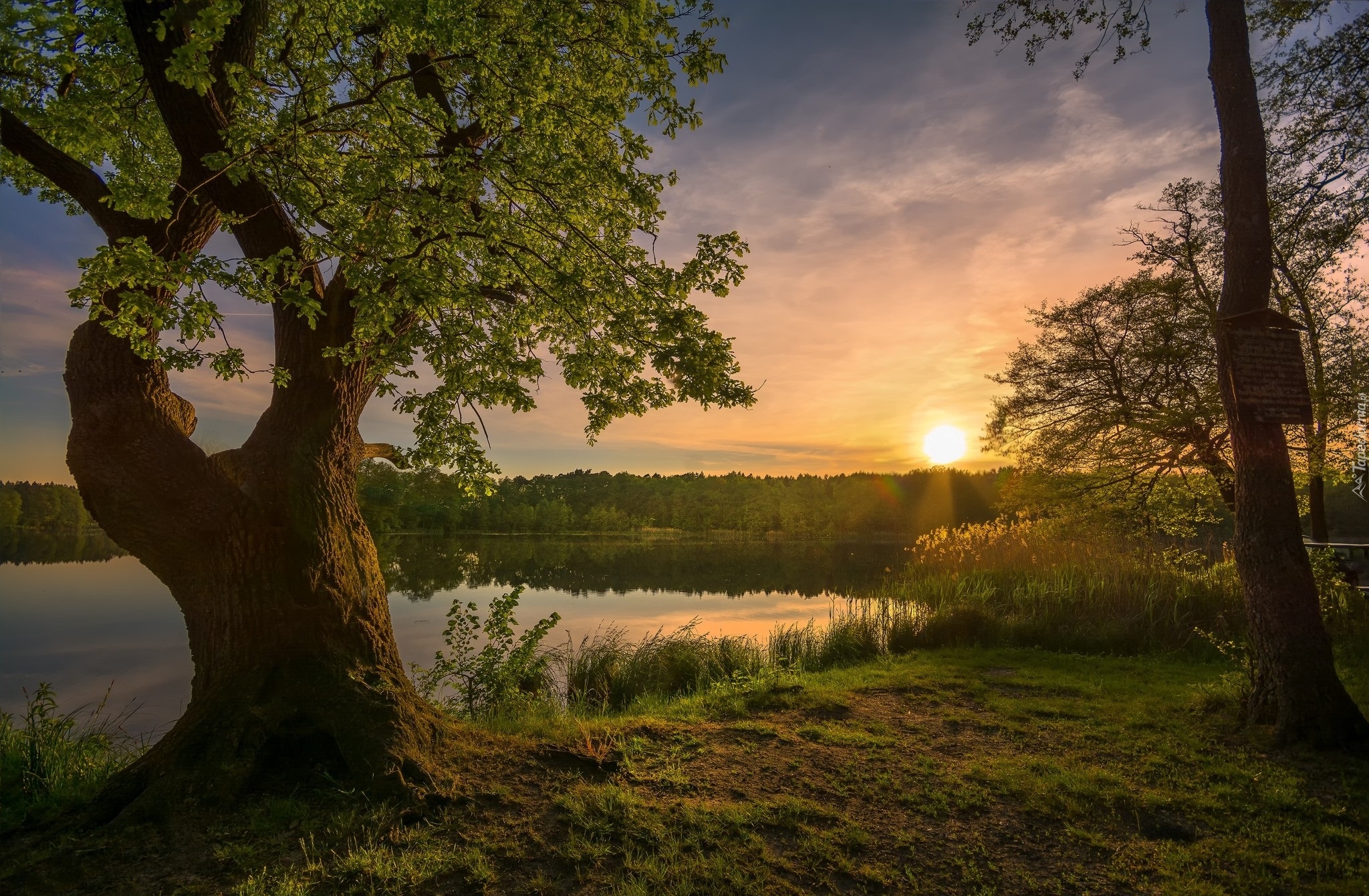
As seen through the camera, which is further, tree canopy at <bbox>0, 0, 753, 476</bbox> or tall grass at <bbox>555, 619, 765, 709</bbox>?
tall grass at <bbox>555, 619, 765, 709</bbox>

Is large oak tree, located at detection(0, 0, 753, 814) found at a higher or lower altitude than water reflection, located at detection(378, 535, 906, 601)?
higher

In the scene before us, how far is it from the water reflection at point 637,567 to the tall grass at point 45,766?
13.5 metres

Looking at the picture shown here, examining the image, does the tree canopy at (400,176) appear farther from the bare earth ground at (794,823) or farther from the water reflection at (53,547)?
the water reflection at (53,547)

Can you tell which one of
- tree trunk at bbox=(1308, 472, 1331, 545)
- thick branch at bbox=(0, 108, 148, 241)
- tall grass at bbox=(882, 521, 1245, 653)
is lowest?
Answer: tall grass at bbox=(882, 521, 1245, 653)

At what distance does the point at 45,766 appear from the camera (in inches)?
167

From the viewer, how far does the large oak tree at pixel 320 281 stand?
3.93 metres

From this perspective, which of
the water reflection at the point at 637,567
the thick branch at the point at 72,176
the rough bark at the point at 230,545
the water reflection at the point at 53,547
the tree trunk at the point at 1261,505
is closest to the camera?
the rough bark at the point at 230,545

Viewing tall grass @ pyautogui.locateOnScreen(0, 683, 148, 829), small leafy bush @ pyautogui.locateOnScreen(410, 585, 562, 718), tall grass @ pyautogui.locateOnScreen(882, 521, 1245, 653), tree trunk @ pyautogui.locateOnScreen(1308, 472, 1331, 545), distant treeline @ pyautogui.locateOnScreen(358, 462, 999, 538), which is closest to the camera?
tall grass @ pyautogui.locateOnScreen(0, 683, 148, 829)

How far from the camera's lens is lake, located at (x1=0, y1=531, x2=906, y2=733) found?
10.4m

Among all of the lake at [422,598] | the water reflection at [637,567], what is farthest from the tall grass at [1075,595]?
the water reflection at [637,567]

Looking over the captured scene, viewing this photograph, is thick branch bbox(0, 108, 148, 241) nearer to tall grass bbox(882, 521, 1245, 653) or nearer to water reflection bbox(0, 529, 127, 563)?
tall grass bbox(882, 521, 1245, 653)

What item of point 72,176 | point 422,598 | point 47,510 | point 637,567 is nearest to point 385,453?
point 72,176

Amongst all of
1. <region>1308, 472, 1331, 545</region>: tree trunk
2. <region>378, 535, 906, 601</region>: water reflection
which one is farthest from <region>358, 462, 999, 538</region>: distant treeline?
<region>1308, 472, 1331, 545</region>: tree trunk

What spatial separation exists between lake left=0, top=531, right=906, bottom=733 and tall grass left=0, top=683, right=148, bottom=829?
327 cm
